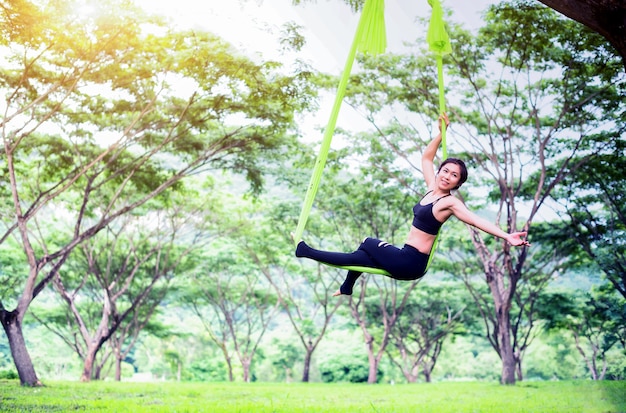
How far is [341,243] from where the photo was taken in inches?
695

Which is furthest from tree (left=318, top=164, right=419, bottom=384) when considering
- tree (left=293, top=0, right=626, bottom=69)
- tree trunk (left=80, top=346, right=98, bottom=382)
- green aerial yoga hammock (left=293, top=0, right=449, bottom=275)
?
tree (left=293, top=0, right=626, bottom=69)

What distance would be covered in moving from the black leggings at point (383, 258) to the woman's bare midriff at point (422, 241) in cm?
3

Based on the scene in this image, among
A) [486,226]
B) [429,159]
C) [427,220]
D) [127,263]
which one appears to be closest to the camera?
[486,226]

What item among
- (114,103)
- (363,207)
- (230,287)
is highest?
(114,103)

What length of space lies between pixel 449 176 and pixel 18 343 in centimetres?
932

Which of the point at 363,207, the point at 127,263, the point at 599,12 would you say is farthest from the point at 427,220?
the point at 127,263

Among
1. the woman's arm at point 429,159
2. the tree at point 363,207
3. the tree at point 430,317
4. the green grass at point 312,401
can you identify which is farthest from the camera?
the tree at point 430,317

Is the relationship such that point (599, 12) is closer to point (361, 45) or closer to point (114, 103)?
point (361, 45)

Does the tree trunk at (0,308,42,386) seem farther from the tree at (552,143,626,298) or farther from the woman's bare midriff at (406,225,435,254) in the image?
the tree at (552,143,626,298)

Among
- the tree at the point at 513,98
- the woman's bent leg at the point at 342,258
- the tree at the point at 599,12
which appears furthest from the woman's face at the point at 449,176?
the tree at the point at 513,98

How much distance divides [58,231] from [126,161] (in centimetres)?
535

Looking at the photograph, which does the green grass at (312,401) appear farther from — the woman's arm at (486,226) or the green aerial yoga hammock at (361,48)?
the woman's arm at (486,226)

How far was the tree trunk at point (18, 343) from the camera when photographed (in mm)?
10148

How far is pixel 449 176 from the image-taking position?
154 inches
